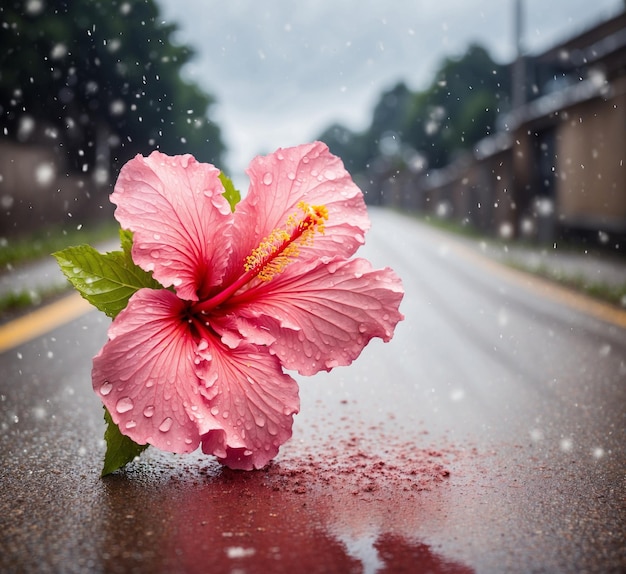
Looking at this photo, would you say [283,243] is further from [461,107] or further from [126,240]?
[461,107]

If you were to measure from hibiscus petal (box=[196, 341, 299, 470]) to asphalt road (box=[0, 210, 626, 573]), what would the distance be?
10 centimetres

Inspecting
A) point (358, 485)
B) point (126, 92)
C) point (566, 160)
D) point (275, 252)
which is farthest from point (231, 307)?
point (566, 160)

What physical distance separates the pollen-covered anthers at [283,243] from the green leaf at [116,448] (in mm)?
481

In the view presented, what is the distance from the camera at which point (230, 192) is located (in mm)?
1979

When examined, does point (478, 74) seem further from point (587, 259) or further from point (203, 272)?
point (203, 272)

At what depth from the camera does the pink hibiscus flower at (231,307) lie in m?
1.66

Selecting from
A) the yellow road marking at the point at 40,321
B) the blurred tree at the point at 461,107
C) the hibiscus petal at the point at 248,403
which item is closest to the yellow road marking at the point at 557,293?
the yellow road marking at the point at 40,321

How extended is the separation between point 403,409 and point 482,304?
14.1 ft

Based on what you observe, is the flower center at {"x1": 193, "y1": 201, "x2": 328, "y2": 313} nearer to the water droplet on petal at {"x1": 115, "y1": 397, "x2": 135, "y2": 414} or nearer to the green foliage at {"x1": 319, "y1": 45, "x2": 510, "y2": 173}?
the water droplet on petal at {"x1": 115, "y1": 397, "x2": 135, "y2": 414}

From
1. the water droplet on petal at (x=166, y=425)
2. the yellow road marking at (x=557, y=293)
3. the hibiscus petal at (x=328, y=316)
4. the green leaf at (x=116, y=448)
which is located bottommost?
the yellow road marking at (x=557, y=293)

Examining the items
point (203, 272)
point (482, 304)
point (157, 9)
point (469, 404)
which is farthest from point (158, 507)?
point (482, 304)

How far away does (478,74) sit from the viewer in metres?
38.1

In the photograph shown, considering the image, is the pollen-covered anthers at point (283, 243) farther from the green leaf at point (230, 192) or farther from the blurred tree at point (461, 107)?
the blurred tree at point (461, 107)

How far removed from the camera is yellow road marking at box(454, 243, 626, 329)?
6375 millimetres
